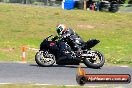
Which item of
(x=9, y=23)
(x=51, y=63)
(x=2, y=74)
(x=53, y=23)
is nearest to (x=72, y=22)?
(x=53, y=23)

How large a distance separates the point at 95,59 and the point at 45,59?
193 cm

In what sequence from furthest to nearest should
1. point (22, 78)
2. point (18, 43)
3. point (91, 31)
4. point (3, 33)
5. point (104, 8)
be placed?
point (104, 8) → point (91, 31) → point (3, 33) → point (18, 43) → point (22, 78)

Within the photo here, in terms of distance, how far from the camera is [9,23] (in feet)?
140

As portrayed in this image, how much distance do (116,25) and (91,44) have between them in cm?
2602

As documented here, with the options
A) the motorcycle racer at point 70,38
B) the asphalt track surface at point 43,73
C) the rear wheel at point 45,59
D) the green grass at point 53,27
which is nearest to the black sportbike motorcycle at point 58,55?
the rear wheel at point 45,59

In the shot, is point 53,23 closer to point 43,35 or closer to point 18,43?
point 43,35

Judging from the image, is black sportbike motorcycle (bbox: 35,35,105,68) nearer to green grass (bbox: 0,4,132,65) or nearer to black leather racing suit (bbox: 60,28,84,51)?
black leather racing suit (bbox: 60,28,84,51)

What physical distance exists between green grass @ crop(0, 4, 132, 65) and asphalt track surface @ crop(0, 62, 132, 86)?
216 inches

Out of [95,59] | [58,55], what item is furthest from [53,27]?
[95,59]

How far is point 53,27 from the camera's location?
4219cm

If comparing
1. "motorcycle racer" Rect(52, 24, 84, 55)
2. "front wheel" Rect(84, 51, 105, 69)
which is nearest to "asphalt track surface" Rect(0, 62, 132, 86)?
"front wheel" Rect(84, 51, 105, 69)

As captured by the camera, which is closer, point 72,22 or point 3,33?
point 3,33

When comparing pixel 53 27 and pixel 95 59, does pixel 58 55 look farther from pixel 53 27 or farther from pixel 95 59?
pixel 53 27

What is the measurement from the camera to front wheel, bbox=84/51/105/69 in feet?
63.9
